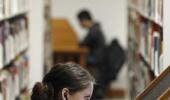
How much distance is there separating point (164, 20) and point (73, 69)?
2.41 ft

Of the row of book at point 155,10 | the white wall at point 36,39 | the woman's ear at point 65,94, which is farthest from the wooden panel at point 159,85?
the white wall at point 36,39

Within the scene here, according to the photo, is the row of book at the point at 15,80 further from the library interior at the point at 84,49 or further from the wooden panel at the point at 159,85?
the wooden panel at the point at 159,85

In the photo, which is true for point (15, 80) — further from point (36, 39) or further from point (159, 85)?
point (159, 85)

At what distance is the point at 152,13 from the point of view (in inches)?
139

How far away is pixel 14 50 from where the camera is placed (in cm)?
432

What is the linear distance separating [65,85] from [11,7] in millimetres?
1781

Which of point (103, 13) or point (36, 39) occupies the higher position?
point (36, 39)

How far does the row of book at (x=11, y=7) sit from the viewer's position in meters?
3.65

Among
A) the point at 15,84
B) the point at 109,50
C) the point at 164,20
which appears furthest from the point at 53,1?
the point at 164,20

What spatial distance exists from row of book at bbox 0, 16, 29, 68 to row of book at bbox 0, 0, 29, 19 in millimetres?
103

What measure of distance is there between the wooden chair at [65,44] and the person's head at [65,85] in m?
5.20

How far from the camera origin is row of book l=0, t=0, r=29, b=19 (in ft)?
12.0

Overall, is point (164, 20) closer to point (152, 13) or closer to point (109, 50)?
point (152, 13)

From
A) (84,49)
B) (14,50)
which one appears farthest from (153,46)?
(84,49)
